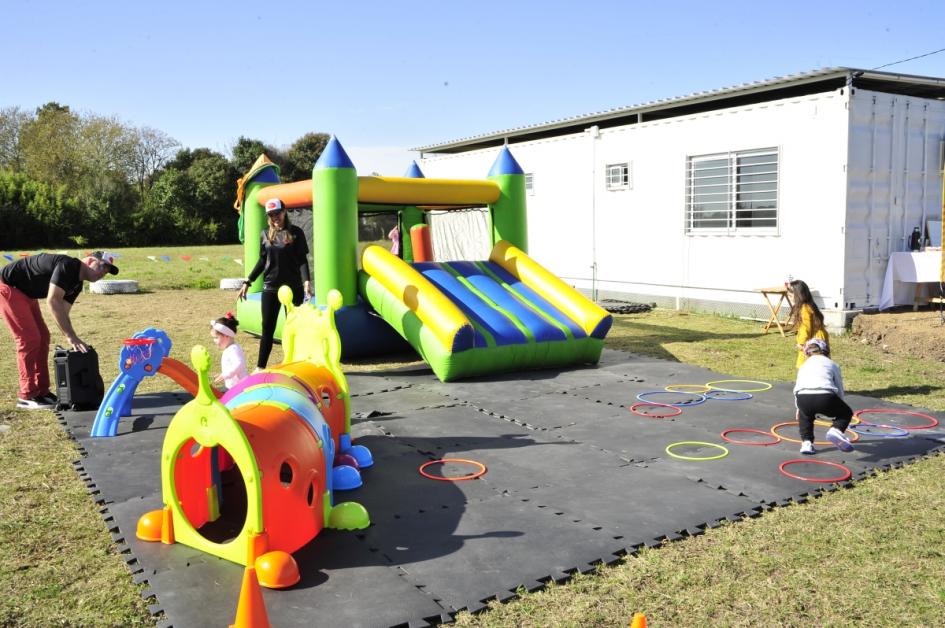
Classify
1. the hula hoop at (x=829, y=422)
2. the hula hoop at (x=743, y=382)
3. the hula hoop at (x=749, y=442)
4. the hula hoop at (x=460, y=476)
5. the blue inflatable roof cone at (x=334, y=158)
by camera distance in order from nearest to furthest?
1. the hula hoop at (x=460, y=476)
2. the hula hoop at (x=749, y=442)
3. the hula hoop at (x=829, y=422)
4. the hula hoop at (x=743, y=382)
5. the blue inflatable roof cone at (x=334, y=158)

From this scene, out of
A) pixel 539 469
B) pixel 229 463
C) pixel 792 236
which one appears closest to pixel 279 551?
pixel 229 463

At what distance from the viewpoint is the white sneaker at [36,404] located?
803 cm

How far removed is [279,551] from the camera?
4176 millimetres

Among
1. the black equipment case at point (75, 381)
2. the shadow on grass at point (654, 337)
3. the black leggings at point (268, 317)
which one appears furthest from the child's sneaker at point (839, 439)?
the black equipment case at point (75, 381)

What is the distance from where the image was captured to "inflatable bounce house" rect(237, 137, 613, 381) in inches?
376

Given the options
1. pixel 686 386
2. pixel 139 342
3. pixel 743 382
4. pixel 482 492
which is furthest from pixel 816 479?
pixel 139 342

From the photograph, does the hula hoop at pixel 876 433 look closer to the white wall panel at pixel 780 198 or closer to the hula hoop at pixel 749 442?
the hula hoop at pixel 749 442

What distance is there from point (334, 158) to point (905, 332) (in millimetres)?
8634

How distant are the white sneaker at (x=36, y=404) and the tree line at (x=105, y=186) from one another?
38.9 m

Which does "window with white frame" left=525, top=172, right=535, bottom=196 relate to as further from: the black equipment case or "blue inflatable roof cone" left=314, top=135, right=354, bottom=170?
the black equipment case

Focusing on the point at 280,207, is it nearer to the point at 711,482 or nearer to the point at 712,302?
the point at 711,482

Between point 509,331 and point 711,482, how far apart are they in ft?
14.7

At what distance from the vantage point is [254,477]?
4.12 meters

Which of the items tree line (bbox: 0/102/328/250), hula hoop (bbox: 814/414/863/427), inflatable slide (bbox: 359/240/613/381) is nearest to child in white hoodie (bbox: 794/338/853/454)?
hula hoop (bbox: 814/414/863/427)
